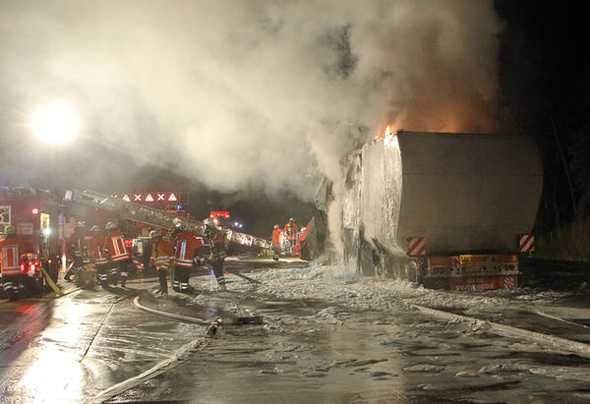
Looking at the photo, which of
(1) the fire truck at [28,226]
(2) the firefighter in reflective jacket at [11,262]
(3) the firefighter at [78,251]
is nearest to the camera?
(2) the firefighter in reflective jacket at [11,262]

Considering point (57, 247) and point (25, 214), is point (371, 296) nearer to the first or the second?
point (25, 214)

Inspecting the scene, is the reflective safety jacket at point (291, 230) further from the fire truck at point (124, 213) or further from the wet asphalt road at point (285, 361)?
the wet asphalt road at point (285, 361)

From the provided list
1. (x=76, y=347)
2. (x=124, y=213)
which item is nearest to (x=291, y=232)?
(x=124, y=213)

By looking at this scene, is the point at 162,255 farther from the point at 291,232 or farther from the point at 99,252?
the point at 291,232

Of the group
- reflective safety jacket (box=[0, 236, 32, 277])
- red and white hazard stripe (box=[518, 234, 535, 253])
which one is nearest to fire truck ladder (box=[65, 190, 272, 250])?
reflective safety jacket (box=[0, 236, 32, 277])

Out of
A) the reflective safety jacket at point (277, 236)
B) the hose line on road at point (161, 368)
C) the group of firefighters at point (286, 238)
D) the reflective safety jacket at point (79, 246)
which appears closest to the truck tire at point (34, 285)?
the reflective safety jacket at point (79, 246)

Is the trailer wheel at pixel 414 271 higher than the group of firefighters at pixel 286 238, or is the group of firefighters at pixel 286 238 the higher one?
the group of firefighters at pixel 286 238

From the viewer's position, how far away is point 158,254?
13016 mm

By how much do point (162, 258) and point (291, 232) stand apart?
15008 millimetres

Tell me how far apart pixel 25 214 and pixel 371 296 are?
25.4 feet

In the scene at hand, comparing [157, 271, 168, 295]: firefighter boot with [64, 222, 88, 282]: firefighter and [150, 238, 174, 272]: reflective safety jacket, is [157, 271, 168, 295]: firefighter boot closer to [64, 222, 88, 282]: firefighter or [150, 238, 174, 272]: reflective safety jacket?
[150, 238, 174, 272]: reflective safety jacket

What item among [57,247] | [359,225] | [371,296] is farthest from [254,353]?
[57,247]

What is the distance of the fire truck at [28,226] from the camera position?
12953 millimetres

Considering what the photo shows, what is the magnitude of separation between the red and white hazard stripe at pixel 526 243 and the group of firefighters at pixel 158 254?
19.6 feet
